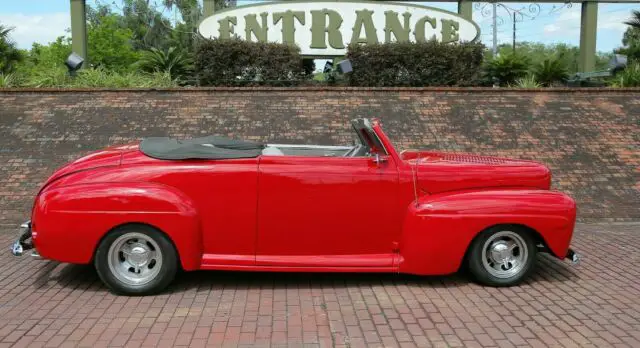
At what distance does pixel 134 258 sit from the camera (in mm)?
4500

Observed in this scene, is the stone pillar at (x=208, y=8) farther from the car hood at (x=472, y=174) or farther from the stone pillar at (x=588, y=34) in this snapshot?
the car hood at (x=472, y=174)

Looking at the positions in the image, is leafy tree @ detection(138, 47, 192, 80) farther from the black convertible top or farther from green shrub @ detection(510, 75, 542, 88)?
the black convertible top

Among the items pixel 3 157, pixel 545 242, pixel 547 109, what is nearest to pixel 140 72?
pixel 3 157

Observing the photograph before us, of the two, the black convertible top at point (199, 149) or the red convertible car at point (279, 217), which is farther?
the black convertible top at point (199, 149)

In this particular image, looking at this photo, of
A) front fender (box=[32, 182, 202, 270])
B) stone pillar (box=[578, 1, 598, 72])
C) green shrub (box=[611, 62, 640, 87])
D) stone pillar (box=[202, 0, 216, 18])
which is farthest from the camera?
stone pillar (box=[578, 1, 598, 72])

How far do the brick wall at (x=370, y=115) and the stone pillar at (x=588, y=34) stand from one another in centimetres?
660

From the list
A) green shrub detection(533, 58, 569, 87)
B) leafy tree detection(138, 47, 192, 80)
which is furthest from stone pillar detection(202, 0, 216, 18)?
green shrub detection(533, 58, 569, 87)

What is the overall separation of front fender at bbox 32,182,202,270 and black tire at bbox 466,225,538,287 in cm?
241

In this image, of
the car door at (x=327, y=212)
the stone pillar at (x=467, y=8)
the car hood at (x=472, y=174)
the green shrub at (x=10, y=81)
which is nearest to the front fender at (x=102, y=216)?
the car door at (x=327, y=212)

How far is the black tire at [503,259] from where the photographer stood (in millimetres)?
4648

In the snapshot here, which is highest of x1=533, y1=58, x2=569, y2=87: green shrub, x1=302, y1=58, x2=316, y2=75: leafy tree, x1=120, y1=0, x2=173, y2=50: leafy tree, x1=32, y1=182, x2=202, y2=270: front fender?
x1=120, y1=0, x2=173, y2=50: leafy tree

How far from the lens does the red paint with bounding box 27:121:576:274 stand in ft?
14.5

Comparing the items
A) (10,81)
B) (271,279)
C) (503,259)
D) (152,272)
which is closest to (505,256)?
(503,259)

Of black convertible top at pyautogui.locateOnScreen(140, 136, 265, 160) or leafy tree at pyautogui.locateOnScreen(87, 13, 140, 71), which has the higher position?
leafy tree at pyautogui.locateOnScreen(87, 13, 140, 71)
